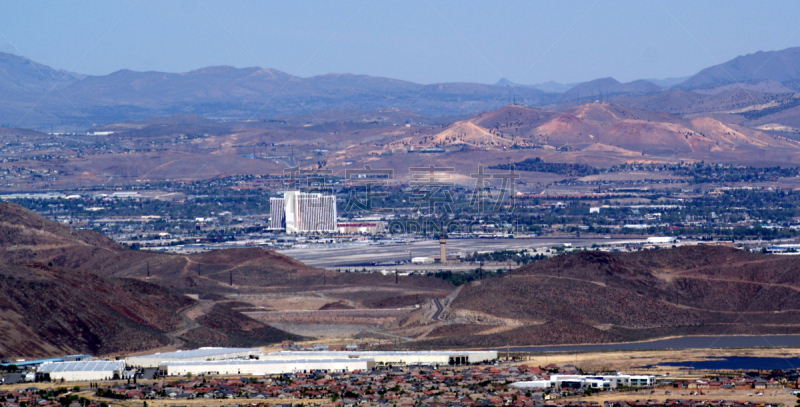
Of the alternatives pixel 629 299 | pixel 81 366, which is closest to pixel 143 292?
pixel 81 366

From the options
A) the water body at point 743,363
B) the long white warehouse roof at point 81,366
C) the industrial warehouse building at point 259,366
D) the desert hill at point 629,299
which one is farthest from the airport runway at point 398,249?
the long white warehouse roof at point 81,366

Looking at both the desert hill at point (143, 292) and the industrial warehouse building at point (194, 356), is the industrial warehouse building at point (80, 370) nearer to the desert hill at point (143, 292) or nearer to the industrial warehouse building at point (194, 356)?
the industrial warehouse building at point (194, 356)

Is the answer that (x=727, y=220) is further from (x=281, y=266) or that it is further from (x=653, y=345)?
(x=653, y=345)

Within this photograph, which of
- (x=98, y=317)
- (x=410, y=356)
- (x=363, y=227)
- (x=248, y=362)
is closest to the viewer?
(x=248, y=362)

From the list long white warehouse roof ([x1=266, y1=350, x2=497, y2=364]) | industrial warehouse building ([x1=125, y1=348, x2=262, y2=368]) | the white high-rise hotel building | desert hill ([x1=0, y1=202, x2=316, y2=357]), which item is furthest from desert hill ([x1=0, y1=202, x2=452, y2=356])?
the white high-rise hotel building

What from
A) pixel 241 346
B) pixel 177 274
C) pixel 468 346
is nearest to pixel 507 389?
pixel 468 346

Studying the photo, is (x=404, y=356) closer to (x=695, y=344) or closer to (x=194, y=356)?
(x=194, y=356)
